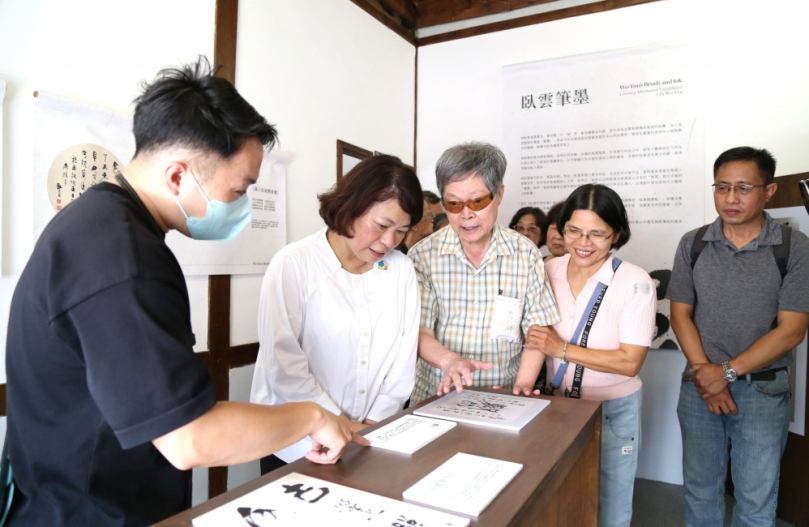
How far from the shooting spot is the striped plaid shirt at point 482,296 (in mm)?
1986

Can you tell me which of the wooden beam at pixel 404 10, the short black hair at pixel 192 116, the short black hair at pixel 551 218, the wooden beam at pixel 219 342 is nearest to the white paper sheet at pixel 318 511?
the short black hair at pixel 192 116

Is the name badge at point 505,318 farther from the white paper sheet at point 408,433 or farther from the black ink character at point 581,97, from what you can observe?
the black ink character at point 581,97

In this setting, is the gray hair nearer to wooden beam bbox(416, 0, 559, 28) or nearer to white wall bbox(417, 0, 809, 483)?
white wall bbox(417, 0, 809, 483)

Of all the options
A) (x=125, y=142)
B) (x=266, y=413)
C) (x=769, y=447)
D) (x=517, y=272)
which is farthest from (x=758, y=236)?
(x=125, y=142)

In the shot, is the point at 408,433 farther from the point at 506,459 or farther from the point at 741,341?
the point at 741,341

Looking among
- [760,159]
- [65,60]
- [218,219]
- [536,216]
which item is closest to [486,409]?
[218,219]

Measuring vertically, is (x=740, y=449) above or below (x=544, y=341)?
below

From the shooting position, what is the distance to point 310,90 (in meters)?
3.08

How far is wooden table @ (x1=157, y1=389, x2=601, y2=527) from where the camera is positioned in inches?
37.2

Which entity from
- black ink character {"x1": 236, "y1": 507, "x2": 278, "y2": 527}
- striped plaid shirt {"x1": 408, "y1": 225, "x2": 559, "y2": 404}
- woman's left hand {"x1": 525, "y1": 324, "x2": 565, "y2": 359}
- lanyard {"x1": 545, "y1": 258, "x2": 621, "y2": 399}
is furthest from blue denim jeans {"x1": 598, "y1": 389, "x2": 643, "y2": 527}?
black ink character {"x1": 236, "y1": 507, "x2": 278, "y2": 527}

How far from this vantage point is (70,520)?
0.87 m

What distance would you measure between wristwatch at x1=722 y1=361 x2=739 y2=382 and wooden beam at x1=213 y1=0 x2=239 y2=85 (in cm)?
266

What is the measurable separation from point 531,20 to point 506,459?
11.9ft

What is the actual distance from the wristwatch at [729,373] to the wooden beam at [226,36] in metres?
2.66
